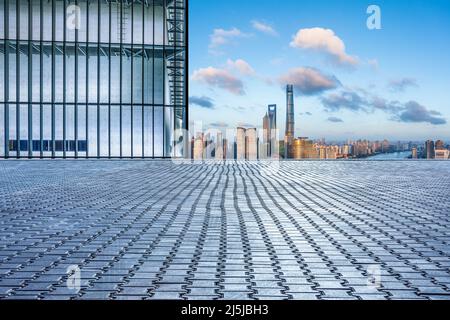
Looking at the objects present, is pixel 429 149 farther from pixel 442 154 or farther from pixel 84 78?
pixel 84 78

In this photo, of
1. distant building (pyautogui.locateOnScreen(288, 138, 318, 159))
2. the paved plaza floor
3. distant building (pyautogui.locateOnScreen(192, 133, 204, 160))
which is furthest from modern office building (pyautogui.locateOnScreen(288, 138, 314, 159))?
the paved plaza floor

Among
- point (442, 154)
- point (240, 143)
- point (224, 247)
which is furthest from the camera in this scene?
point (442, 154)

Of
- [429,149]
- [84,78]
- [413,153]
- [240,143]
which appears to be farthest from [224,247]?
[413,153]

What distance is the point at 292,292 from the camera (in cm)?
432

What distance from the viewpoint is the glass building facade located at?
3594cm

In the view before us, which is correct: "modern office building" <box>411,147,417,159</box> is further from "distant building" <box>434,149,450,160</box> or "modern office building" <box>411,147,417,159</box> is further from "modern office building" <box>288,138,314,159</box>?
"modern office building" <box>288,138,314,159</box>

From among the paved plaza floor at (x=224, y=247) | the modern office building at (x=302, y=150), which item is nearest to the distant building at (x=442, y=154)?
the modern office building at (x=302, y=150)

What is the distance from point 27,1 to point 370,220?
3437cm

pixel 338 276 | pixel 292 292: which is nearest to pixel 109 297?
pixel 292 292

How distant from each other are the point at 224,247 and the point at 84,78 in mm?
32271

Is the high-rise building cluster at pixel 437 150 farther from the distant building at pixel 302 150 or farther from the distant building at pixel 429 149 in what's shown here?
the distant building at pixel 302 150

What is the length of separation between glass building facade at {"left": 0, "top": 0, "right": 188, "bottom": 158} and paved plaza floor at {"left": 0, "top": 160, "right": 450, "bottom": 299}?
24.9 metres

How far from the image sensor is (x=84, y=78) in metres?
36.3

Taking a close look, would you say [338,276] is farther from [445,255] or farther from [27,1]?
[27,1]
